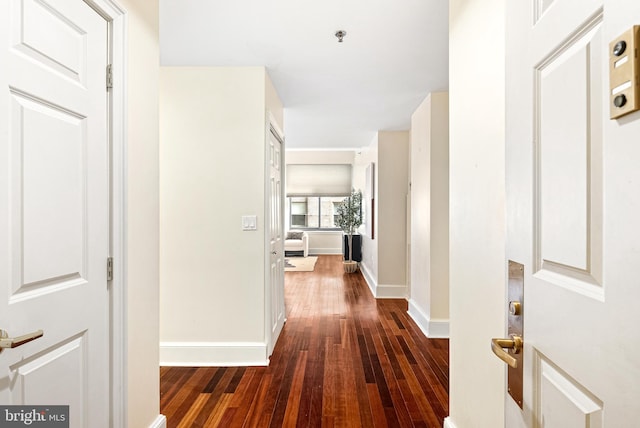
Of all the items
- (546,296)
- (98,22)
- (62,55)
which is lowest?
(546,296)

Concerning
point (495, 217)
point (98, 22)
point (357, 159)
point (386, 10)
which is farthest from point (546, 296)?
point (357, 159)

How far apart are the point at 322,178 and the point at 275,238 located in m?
6.45

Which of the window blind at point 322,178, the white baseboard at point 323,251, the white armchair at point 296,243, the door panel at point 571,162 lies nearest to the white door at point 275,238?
the door panel at point 571,162

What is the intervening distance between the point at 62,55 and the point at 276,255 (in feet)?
8.61

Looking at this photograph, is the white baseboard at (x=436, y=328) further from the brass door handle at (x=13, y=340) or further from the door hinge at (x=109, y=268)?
the brass door handle at (x=13, y=340)

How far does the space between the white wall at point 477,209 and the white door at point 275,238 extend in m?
1.70

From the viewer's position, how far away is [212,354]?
9.77 feet

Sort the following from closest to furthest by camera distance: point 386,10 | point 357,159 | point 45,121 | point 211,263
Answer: point 45,121
point 386,10
point 211,263
point 357,159

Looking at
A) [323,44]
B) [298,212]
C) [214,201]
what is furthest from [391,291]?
[298,212]

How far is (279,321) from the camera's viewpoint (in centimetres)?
371

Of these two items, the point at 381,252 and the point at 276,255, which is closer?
the point at 276,255

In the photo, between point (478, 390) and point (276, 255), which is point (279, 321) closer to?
point (276, 255)

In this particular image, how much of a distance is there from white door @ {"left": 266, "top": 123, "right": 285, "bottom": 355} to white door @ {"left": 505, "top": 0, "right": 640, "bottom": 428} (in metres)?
2.44

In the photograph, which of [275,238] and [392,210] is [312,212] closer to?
[392,210]
